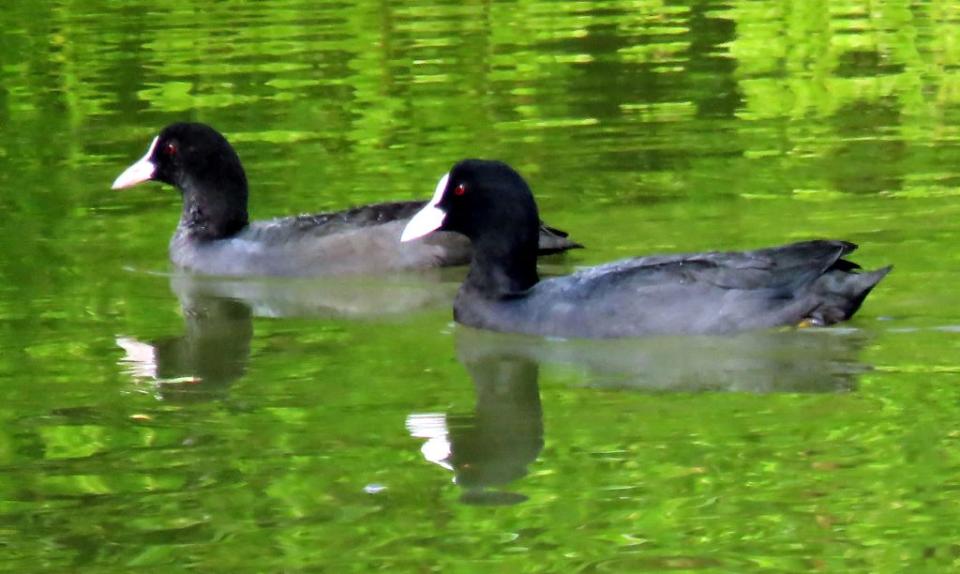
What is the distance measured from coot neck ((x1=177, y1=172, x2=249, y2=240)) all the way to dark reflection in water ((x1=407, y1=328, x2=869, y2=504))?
112 inches

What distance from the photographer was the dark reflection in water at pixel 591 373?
7820 millimetres

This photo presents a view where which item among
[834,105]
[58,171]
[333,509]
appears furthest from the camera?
[834,105]

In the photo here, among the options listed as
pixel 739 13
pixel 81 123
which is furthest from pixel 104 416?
pixel 739 13

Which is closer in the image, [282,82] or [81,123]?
[81,123]

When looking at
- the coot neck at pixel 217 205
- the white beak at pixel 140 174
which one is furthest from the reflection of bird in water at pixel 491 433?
the white beak at pixel 140 174

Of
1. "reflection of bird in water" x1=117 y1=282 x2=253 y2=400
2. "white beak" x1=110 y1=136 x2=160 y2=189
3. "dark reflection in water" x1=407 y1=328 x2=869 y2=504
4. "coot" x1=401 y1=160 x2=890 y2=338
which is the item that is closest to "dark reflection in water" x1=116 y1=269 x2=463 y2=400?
"reflection of bird in water" x1=117 y1=282 x2=253 y2=400

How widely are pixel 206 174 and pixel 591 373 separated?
4.17 meters

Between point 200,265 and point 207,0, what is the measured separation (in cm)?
1270

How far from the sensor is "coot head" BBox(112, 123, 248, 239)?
1226 centimetres

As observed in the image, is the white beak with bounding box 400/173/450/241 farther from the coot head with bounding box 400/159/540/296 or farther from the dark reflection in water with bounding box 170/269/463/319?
the dark reflection in water with bounding box 170/269/463/319

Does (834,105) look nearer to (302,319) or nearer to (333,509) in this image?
(302,319)

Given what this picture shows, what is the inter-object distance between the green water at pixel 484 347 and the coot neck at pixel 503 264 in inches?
13.4

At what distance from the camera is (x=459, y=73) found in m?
18.3

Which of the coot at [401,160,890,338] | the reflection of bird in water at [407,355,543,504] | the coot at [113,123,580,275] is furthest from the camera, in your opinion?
the coot at [113,123,580,275]
